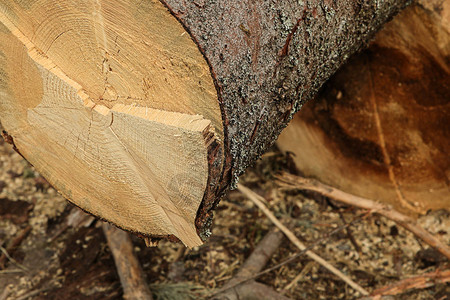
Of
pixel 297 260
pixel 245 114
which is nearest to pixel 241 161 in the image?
pixel 245 114

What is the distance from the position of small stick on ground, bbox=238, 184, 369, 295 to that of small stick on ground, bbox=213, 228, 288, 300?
47 mm

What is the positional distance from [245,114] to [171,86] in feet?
0.74

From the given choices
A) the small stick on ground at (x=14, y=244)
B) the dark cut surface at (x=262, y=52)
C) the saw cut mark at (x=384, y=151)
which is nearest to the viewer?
the dark cut surface at (x=262, y=52)

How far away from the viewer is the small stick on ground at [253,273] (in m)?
2.14

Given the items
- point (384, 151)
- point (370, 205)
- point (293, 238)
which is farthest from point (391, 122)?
point (293, 238)

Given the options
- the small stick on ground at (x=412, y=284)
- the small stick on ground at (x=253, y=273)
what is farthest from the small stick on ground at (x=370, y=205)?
the small stick on ground at (x=253, y=273)

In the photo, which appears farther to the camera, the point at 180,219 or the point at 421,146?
the point at 421,146

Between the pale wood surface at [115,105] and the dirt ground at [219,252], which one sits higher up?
the pale wood surface at [115,105]

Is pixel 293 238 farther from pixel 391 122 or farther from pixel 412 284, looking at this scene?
pixel 391 122

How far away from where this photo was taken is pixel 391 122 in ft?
7.89

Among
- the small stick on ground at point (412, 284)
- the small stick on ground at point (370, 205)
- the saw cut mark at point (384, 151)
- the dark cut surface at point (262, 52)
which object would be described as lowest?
the small stick on ground at point (412, 284)

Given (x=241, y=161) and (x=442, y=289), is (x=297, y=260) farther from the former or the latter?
(x=241, y=161)

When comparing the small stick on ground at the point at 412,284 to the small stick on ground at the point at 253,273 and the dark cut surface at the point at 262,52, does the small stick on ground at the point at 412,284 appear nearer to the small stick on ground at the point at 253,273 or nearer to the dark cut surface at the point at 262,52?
the small stick on ground at the point at 253,273

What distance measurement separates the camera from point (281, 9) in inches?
54.2
